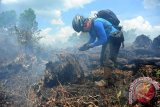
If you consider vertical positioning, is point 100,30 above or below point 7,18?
below

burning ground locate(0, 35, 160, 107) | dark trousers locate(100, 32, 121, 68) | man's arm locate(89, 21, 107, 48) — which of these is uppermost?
man's arm locate(89, 21, 107, 48)

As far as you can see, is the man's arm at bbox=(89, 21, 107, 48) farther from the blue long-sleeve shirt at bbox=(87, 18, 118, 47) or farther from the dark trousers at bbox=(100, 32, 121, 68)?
the dark trousers at bbox=(100, 32, 121, 68)

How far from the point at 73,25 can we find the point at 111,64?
153cm

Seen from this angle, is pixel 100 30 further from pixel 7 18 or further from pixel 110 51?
pixel 7 18

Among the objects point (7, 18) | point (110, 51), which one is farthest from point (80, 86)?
point (7, 18)

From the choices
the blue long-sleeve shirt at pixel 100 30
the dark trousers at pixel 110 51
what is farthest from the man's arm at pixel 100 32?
the dark trousers at pixel 110 51

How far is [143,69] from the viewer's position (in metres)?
5.48

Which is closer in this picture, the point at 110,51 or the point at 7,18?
the point at 110,51

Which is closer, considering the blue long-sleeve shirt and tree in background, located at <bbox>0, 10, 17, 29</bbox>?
the blue long-sleeve shirt

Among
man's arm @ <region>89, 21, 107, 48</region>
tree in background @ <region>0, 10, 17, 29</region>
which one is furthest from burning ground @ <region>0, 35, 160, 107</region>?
tree in background @ <region>0, 10, 17, 29</region>

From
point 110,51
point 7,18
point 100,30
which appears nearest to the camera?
point 100,30

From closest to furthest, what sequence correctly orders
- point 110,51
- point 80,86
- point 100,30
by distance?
point 80,86, point 100,30, point 110,51

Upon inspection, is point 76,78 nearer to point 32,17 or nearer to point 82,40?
point 32,17

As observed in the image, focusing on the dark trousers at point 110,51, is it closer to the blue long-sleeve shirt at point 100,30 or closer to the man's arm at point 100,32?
the blue long-sleeve shirt at point 100,30
